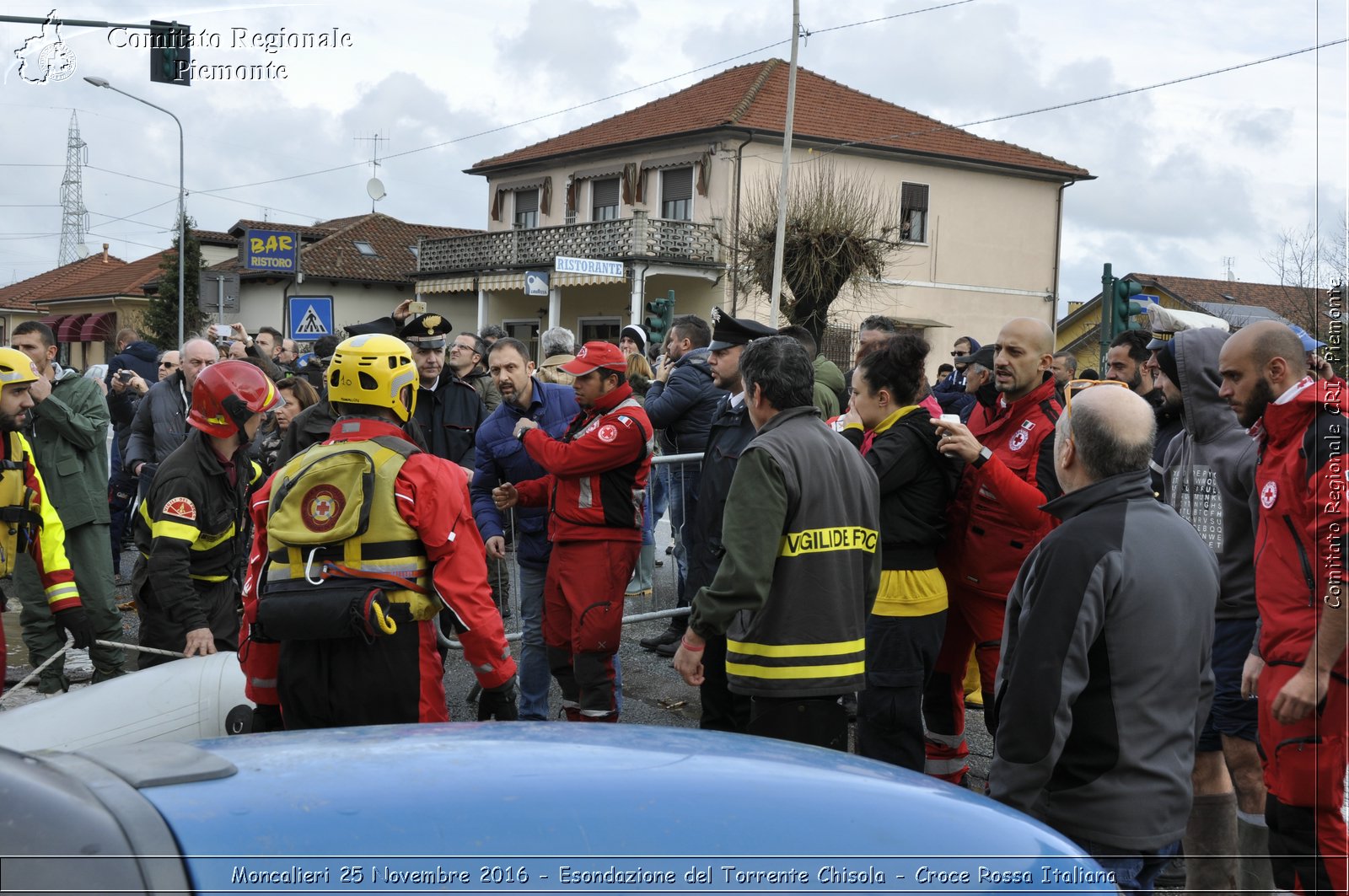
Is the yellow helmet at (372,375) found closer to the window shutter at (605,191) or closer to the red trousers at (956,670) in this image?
the red trousers at (956,670)

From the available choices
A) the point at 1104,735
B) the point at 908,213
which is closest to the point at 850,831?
the point at 1104,735

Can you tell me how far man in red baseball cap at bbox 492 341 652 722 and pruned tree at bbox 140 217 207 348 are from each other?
41.2 metres

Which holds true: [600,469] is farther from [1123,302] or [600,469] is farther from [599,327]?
[599,327]

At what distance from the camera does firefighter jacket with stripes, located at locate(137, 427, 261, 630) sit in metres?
4.77

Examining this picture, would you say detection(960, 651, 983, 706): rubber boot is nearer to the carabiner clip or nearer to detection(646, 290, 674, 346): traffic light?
the carabiner clip

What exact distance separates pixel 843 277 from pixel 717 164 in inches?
287

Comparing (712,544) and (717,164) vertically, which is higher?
(717,164)

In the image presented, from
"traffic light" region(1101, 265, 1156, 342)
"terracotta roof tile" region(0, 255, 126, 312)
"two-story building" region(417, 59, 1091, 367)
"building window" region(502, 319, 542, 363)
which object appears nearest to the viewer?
"traffic light" region(1101, 265, 1156, 342)

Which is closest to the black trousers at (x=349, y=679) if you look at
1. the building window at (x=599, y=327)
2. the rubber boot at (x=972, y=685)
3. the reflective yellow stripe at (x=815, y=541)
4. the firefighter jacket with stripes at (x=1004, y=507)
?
the reflective yellow stripe at (x=815, y=541)

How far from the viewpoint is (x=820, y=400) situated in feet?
23.6

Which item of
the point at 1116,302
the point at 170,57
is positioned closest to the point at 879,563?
the point at 1116,302

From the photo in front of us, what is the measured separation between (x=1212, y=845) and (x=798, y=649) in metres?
1.80

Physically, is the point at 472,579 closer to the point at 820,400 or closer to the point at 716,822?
the point at 716,822

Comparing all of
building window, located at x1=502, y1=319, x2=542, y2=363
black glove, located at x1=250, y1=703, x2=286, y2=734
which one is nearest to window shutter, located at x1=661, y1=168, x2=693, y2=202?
building window, located at x1=502, y1=319, x2=542, y2=363
